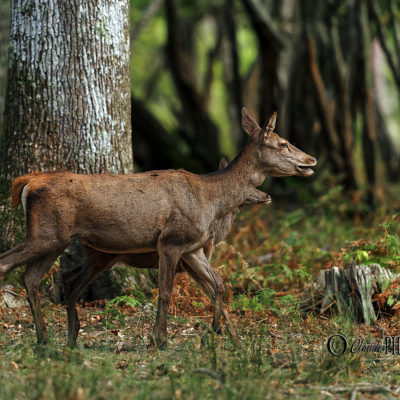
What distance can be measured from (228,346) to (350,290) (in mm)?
2001

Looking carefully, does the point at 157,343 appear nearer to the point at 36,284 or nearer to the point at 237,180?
the point at 36,284

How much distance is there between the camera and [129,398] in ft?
14.7

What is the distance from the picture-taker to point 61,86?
7555 millimetres

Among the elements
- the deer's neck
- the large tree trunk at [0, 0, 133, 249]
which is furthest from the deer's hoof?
the large tree trunk at [0, 0, 133, 249]

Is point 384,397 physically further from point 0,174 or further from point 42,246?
point 0,174

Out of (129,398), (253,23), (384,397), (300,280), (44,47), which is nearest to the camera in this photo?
(129,398)

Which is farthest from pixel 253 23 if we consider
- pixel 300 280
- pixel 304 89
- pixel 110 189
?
pixel 110 189

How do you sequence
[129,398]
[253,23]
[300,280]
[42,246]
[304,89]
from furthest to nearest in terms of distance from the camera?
[304,89], [253,23], [300,280], [42,246], [129,398]

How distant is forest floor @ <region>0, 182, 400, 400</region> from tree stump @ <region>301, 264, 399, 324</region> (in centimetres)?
17

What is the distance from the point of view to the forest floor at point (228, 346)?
15.8 ft

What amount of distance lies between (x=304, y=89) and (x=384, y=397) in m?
11.6

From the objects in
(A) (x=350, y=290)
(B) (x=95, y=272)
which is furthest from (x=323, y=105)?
(B) (x=95, y=272)

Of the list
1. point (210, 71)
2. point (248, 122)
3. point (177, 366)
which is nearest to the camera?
point (177, 366)

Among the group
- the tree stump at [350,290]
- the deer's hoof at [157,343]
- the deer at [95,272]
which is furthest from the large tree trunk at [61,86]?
the tree stump at [350,290]
